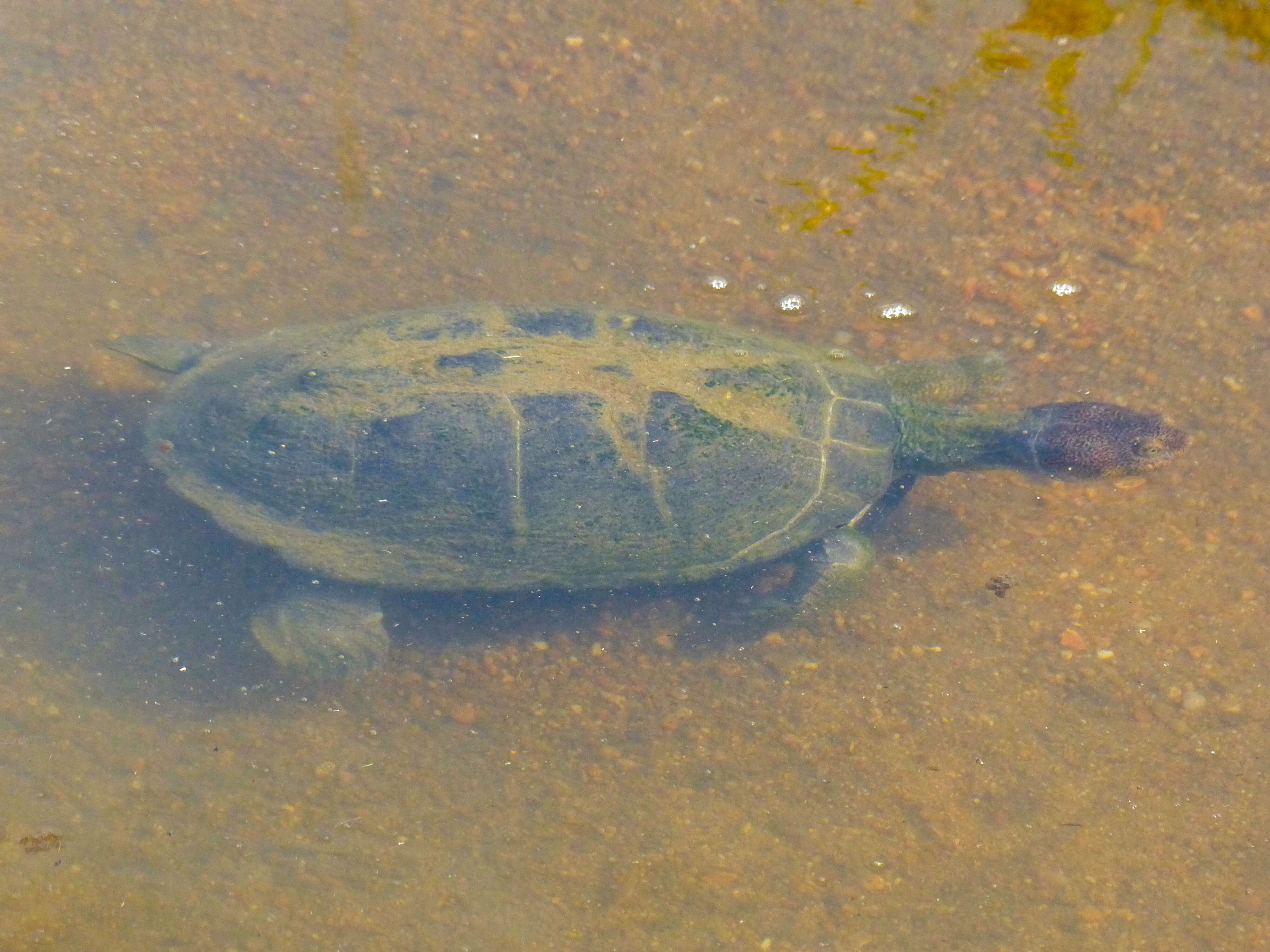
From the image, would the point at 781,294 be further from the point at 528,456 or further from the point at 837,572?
the point at 528,456

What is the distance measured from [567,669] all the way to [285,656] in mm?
1250

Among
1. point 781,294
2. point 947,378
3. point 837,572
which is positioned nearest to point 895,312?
point 947,378

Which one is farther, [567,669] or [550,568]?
[567,669]

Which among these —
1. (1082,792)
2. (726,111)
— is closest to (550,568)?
(1082,792)

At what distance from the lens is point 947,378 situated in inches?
179

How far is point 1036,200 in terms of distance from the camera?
4953mm

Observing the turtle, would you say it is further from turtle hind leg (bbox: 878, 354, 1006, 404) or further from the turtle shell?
turtle hind leg (bbox: 878, 354, 1006, 404)

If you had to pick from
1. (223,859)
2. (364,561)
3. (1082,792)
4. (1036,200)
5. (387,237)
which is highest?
(1036,200)

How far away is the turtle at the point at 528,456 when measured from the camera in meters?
3.65

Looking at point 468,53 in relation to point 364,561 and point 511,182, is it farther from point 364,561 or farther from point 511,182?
point 364,561

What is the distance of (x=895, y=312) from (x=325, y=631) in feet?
10.9

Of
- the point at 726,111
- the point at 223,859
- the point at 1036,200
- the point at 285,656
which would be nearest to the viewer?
the point at 223,859

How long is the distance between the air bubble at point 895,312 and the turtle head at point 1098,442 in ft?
3.15

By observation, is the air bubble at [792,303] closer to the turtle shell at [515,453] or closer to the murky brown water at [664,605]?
the murky brown water at [664,605]
